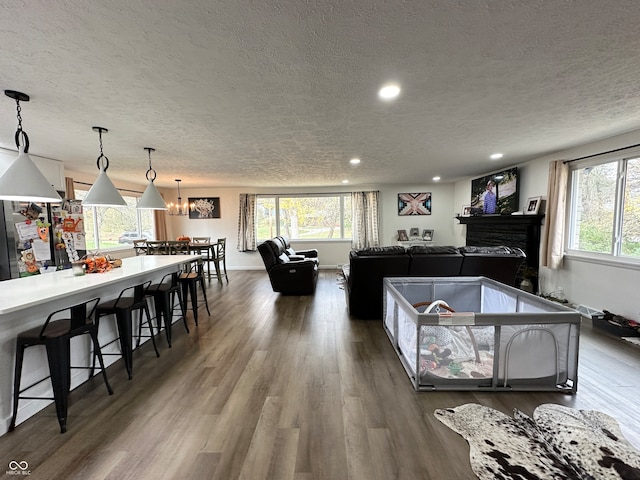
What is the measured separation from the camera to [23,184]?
197cm

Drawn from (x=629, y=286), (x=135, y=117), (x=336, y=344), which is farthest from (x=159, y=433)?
(x=629, y=286)

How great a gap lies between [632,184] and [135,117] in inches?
218

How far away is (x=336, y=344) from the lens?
9.66ft

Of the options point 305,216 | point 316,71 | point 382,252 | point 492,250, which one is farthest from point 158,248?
point 492,250

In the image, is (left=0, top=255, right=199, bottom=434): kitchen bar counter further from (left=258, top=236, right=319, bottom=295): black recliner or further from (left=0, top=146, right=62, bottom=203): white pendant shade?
(left=258, top=236, right=319, bottom=295): black recliner

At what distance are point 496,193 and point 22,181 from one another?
6.60 meters

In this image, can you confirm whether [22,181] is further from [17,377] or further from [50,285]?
[17,377]

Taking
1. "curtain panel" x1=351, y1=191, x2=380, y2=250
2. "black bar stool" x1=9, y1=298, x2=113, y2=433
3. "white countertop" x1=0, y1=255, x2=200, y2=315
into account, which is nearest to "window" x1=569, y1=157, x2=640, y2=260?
"curtain panel" x1=351, y1=191, x2=380, y2=250

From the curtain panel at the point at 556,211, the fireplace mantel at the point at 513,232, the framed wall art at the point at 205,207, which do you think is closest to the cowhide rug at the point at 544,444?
the curtain panel at the point at 556,211

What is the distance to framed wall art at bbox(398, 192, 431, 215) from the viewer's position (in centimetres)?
730

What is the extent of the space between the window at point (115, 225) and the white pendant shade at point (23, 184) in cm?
352

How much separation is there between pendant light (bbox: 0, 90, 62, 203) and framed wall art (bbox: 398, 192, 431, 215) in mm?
6862

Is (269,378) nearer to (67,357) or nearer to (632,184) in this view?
(67,357)

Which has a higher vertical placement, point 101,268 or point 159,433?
point 101,268
